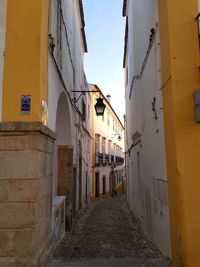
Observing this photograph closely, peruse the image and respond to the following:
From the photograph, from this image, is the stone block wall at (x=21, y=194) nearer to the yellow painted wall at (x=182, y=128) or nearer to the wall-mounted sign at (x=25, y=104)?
the wall-mounted sign at (x=25, y=104)

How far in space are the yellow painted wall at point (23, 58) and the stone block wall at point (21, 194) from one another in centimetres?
29

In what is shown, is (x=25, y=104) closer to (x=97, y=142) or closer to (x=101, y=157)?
(x=97, y=142)

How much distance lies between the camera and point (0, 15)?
12.9ft

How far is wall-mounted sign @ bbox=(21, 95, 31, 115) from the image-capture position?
3.72 meters

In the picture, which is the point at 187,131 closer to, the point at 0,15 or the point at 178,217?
the point at 178,217

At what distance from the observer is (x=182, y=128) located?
378cm

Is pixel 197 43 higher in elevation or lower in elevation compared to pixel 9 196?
higher

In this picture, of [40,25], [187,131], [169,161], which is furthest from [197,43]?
[40,25]

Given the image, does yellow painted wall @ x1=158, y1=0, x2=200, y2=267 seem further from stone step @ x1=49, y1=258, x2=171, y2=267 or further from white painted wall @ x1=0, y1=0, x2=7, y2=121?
white painted wall @ x1=0, y1=0, x2=7, y2=121

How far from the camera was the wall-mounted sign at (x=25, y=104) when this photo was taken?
372cm

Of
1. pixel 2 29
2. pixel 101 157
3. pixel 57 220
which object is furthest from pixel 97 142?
pixel 2 29

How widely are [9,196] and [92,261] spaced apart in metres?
1.85

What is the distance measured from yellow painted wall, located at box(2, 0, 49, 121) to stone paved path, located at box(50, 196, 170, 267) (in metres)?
2.38

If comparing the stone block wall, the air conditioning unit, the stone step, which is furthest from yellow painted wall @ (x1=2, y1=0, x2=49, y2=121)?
the air conditioning unit
